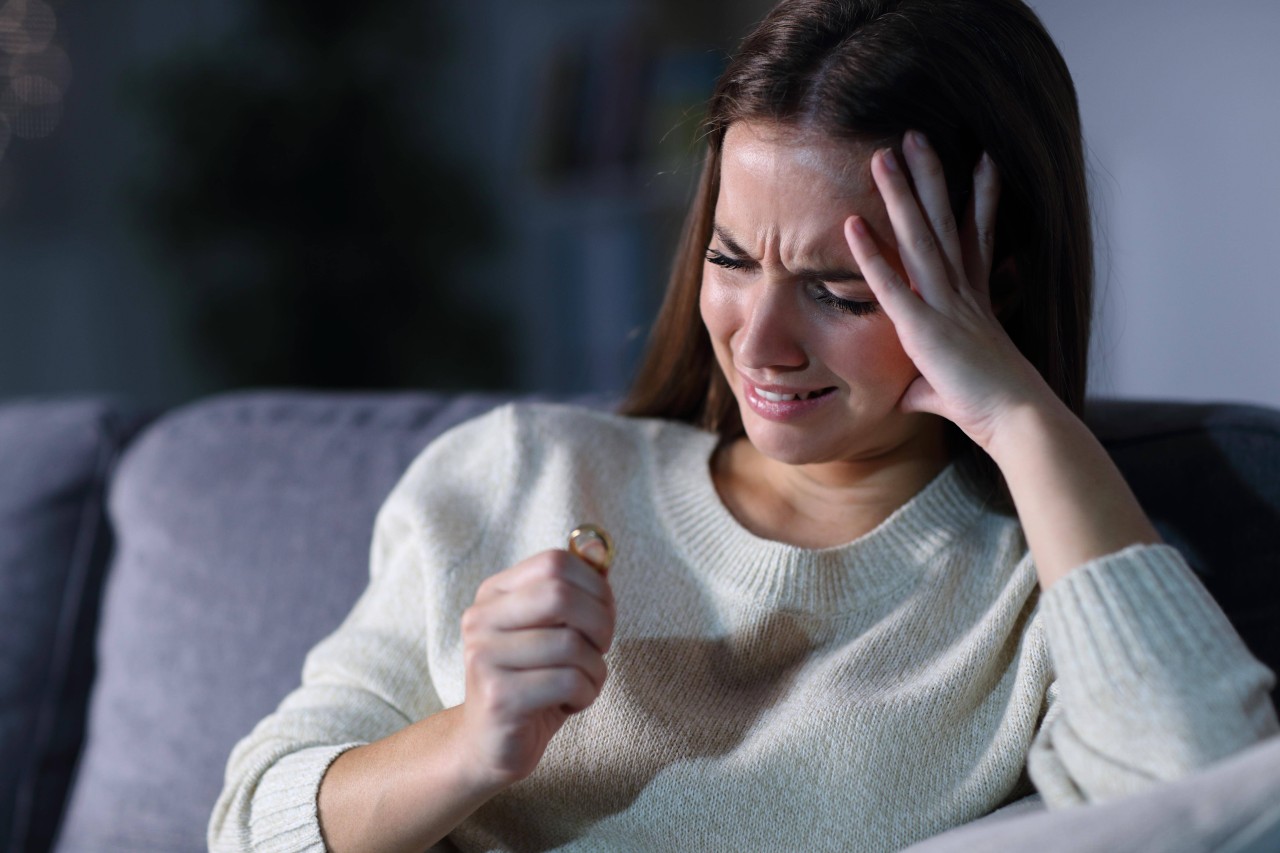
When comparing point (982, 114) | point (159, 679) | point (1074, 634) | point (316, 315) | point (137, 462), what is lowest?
point (316, 315)

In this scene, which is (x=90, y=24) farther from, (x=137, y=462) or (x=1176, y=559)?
(x=1176, y=559)

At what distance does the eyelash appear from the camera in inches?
38.2

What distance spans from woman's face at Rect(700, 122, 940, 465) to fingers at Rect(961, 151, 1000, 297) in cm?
8

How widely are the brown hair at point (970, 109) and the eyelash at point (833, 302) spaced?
0.11 m

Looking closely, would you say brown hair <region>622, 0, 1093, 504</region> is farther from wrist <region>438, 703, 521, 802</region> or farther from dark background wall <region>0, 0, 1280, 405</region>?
dark background wall <region>0, 0, 1280, 405</region>

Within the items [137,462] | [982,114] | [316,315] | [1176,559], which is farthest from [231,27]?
[1176,559]

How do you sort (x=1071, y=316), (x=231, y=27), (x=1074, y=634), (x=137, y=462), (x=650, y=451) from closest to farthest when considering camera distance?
(x=1074, y=634) < (x=1071, y=316) < (x=650, y=451) < (x=137, y=462) < (x=231, y=27)

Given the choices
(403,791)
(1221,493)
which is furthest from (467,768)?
(1221,493)

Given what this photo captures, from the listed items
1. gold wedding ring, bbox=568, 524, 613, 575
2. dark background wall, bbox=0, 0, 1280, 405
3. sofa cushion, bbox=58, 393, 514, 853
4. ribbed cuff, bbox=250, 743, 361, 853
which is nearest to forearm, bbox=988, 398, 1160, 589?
gold wedding ring, bbox=568, 524, 613, 575

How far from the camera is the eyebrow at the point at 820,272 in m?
0.95

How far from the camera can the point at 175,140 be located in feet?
10.5

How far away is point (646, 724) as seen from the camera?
98cm

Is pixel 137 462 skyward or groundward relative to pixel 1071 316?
groundward

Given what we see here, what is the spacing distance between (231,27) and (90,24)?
0.39m
